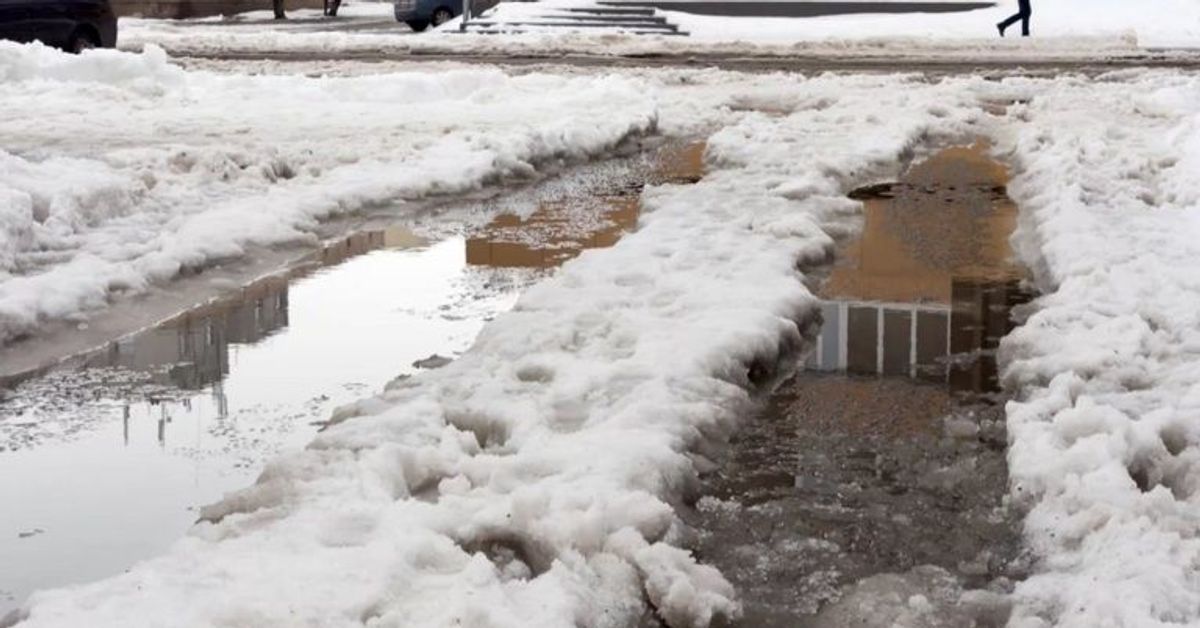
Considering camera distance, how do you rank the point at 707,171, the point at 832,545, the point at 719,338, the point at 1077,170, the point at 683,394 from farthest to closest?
the point at 707,171, the point at 1077,170, the point at 719,338, the point at 683,394, the point at 832,545

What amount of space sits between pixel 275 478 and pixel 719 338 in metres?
2.10

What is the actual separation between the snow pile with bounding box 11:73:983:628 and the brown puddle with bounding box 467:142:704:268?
2.33 feet

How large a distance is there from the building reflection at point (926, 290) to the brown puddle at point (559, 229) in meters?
1.48

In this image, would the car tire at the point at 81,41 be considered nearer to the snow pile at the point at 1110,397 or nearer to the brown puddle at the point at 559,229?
the brown puddle at the point at 559,229

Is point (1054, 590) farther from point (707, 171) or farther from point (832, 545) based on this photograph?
point (707, 171)

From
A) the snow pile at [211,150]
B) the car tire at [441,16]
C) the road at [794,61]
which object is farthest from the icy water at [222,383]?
the car tire at [441,16]

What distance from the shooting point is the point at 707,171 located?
1238 centimetres

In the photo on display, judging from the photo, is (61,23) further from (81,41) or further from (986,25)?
(986,25)

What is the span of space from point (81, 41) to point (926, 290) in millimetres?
17752

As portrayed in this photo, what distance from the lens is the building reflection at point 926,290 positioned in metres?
6.59

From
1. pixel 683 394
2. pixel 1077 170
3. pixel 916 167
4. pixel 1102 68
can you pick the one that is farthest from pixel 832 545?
pixel 1102 68

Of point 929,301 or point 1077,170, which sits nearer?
point 929,301

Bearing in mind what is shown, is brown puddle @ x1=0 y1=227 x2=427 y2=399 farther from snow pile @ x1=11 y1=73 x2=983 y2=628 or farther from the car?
the car

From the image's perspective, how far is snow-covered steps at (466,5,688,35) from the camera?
35875 millimetres
